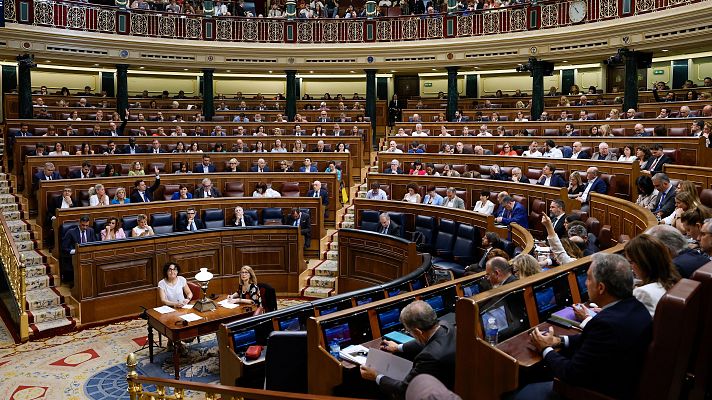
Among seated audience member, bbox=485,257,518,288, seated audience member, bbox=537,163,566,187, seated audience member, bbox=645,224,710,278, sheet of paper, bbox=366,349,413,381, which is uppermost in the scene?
seated audience member, bbox=537,163,566,187

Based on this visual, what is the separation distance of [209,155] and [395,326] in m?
8.35

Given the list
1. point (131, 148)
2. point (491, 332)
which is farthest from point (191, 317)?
point (131, 148)

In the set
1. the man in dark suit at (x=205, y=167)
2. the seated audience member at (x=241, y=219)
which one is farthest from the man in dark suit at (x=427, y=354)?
the man in dark suit at (x=205, y=167)

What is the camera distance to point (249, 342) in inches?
185

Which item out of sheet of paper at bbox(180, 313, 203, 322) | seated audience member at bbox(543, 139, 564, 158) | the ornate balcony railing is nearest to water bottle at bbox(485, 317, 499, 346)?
sheet of paper at bbox(180, 313, 203, 322)

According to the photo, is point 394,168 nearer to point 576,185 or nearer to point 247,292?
point 576,185

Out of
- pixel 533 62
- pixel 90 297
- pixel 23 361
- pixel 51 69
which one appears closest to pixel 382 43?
pixel 533 62

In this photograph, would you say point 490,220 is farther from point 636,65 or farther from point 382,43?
point 382,43

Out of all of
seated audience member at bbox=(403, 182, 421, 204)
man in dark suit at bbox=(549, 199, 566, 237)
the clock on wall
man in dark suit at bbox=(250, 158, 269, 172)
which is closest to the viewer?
man in dark suit at bbox=(549, 199, 566, 237)

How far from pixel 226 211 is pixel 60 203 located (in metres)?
2.45

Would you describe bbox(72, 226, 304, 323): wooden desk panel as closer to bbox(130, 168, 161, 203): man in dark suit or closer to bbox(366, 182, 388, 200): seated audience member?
bbox(366, 182, 388, 200): seated audience member

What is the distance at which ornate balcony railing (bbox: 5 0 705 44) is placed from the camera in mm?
13492

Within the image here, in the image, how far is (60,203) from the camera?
9.05m

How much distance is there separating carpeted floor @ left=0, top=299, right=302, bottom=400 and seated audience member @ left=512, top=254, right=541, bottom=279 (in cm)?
341
